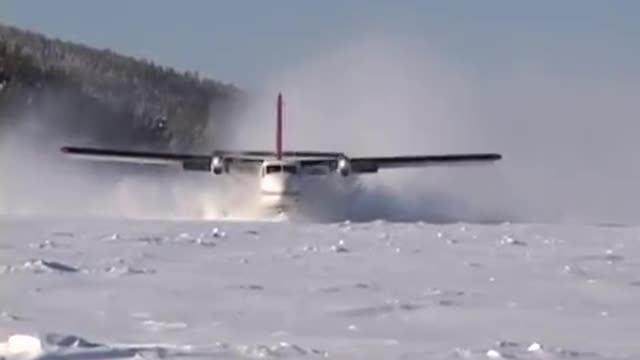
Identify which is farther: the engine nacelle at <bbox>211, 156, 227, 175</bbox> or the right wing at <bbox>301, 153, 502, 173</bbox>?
the right wing at <bbox>301, 153, 502, 173</bbox>

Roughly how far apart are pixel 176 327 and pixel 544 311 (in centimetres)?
253

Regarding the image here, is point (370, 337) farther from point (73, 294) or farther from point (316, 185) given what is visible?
point (316, 185)

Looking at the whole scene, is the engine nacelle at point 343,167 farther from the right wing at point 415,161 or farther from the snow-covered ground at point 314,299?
the snow-covered ground at point 314,299

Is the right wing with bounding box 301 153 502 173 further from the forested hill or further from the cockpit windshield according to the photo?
the forested hill

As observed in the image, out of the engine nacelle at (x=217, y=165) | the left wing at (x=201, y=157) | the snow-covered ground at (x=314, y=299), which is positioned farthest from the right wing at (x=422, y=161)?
the snow-covered ground at (x=314, y=299)

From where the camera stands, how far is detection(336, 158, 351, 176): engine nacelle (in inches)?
1414

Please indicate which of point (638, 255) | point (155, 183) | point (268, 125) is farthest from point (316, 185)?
point (268, 125)

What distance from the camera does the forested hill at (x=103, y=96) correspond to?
8119cm

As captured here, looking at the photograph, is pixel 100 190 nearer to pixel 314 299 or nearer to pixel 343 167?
pixel 343 167

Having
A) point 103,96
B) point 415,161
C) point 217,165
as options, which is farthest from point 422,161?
point 103,96

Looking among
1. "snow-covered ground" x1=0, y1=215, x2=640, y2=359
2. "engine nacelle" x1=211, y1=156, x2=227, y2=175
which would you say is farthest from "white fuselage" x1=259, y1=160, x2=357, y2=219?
"snow-covered ground" x1=0, y1=215, x2=640, y2=359

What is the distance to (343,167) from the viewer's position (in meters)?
35.9

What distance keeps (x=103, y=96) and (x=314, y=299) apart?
8801cm

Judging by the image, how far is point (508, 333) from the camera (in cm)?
820
